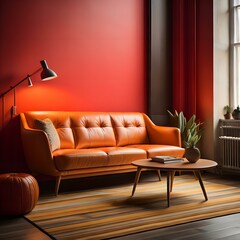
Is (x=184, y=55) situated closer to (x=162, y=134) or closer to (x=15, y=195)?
(x=162, y=134)

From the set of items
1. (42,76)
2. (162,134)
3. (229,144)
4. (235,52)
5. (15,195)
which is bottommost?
(15,195)

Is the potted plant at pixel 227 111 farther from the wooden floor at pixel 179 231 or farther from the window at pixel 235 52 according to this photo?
the wooden floor at pixel 179 231

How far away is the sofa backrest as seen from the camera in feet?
14.6

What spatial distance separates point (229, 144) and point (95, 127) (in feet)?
6.06

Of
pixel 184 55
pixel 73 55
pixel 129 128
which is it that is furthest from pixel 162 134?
pixel 73 55

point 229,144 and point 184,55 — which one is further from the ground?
point 184,55

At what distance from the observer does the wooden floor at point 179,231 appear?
2561 millimetres

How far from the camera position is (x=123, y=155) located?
4.23 m

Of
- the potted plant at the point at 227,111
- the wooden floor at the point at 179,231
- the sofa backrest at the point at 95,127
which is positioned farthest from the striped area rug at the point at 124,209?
the potted plant at the point at 227,111

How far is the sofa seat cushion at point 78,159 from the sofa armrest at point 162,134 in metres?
1.08

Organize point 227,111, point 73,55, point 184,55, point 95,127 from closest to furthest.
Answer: point 95,127 < point 73,55 < point 227,111 < point 184,55

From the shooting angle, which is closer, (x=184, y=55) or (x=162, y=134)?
(x=162, y=134)

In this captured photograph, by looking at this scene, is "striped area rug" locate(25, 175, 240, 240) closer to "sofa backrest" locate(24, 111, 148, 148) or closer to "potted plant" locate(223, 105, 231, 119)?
"sofa backrest" locate(24, 111, 148, 148)

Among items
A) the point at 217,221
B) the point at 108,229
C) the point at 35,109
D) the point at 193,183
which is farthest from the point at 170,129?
the point at 108,229
